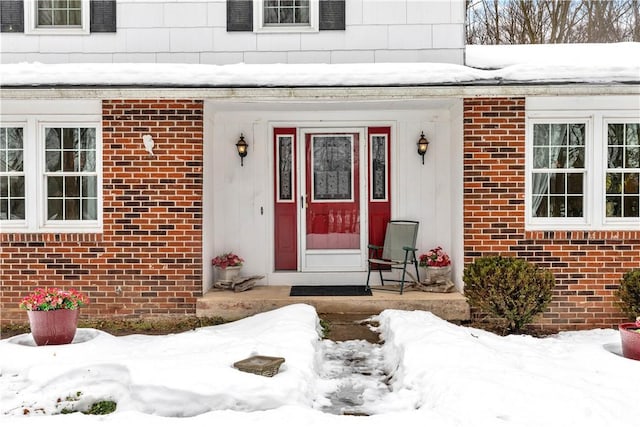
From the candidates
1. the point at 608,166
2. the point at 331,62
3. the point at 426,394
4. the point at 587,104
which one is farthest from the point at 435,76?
the point at 426,394

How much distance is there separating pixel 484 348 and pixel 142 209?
4.26m

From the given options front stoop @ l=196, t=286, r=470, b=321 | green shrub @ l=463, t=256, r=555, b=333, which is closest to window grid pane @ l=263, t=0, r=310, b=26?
front stoop @ l=196, t=286, r=470, b=321

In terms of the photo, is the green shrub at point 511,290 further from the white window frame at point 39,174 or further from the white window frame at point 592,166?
the white window frame at point 39,174

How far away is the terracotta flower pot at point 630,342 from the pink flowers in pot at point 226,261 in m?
4.53

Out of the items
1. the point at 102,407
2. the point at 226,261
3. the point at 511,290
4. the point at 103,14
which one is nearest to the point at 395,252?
the point at 511,290

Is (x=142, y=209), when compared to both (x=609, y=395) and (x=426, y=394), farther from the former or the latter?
(x=609, y=395)

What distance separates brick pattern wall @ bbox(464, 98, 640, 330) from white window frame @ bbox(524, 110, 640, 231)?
0.09m

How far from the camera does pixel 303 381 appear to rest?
427cm

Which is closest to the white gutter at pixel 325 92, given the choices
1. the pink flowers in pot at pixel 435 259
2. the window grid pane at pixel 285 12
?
the window grid pane at pixel 285 12

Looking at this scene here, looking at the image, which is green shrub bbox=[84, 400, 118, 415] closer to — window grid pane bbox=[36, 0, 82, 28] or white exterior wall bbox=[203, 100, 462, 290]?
white exterior wall bbox=[203, 100, 462, 290]

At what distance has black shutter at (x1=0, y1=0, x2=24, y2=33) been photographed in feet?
23.5

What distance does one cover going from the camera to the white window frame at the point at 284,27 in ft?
23.4

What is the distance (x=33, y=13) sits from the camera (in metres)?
7.19

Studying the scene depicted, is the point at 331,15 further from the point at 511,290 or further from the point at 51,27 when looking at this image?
the point at 511,290
